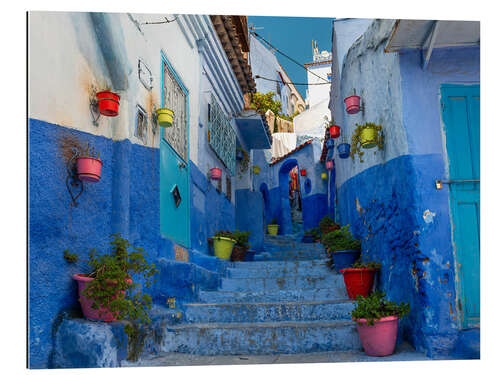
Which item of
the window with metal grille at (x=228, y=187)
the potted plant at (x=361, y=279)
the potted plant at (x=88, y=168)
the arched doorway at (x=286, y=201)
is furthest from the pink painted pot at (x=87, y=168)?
the arched doorway at (x=286, y=201)

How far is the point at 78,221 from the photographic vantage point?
453cm

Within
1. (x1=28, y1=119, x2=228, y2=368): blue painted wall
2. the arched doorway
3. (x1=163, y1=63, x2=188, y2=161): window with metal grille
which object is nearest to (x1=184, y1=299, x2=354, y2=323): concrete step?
(x1=28, y1=119, x2=228, y2=368): blue painted wall

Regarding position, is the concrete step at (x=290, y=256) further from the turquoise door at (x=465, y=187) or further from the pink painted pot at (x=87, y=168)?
the pink painted pot at (x=87, y=168)

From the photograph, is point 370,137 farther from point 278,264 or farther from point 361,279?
point 278,264

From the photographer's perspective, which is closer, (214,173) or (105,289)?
(105,289)

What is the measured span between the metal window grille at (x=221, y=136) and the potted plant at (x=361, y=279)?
3.96 meters

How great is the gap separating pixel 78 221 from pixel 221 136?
5.78 m

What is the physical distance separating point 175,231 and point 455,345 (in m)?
3.67

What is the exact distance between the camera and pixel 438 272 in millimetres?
4914

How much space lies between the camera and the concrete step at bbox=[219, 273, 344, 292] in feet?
22.8

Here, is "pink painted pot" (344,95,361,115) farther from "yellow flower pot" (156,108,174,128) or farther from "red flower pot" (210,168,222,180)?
"red flower pot" (210,168,222,180)

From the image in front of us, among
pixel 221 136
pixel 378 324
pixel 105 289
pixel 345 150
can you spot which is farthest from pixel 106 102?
pixel 221 136
